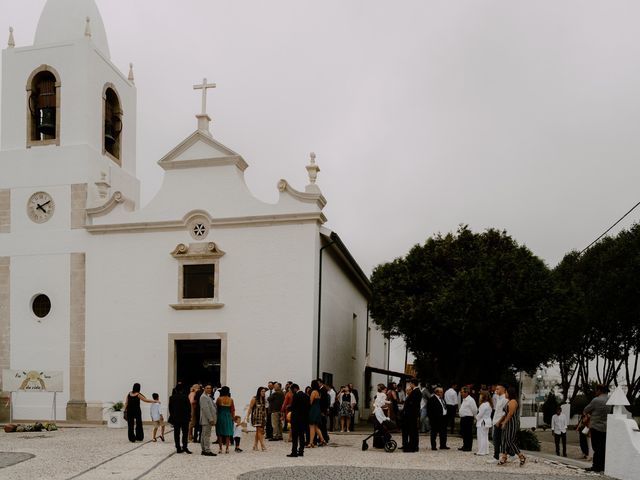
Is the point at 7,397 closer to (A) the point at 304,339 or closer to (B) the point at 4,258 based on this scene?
(B) the point at 4,258

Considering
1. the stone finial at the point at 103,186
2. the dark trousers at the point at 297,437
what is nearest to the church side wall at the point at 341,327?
the stone finial at the point at 103,186

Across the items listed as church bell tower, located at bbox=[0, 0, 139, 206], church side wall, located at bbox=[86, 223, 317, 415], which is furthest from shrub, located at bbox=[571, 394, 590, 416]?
church bell tower, located at bbox=[0, 0, 139, 206]

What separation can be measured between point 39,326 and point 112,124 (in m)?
7.86

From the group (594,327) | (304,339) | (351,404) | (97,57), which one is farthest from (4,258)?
(594,327)

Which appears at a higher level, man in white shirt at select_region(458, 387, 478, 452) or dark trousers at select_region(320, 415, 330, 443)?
man in white shirt at select_region(458, 387, 478, 452)

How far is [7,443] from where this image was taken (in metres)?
16.6

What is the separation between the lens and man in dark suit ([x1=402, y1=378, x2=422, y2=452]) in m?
15.5

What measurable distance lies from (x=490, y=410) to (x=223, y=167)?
38.9 ft

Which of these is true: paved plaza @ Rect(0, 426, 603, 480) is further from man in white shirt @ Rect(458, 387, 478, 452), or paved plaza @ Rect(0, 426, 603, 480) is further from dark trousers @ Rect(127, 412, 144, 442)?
man in white shirt @ Rect(458, 387, 478, 452)

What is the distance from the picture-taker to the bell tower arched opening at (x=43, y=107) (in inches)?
954

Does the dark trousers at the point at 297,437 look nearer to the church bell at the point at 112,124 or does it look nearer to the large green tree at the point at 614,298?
the church bell at the point at 112,124

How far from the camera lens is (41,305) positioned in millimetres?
23719

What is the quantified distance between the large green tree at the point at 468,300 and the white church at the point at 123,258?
334 cm

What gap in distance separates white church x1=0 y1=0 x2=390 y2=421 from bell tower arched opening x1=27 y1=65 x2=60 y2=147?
0.15ft
